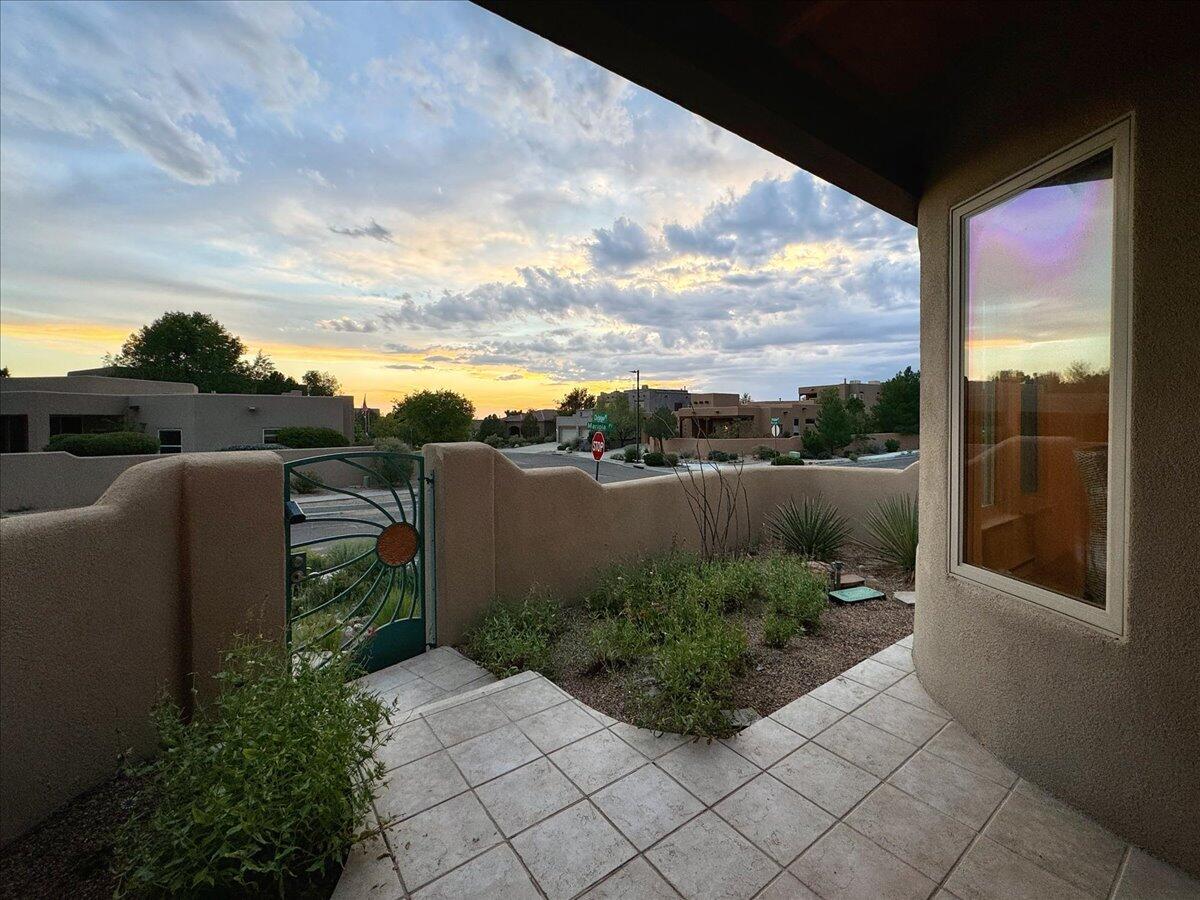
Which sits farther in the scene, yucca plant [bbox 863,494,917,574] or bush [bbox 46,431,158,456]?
bush [bbox 46,431,158,456]

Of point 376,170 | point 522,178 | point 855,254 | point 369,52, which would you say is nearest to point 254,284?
point 376,170

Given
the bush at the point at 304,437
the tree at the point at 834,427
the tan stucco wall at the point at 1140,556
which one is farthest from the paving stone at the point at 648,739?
the tree at the point at 834,427

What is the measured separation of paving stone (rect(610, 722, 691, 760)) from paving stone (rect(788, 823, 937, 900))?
78 centimetres

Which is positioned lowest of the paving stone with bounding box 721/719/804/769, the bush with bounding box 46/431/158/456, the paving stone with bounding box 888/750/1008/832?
the paving stone with bounding box 721/719/804/769

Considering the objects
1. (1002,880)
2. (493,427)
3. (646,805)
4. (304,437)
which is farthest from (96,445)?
(493,427)

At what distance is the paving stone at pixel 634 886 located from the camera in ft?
5.38

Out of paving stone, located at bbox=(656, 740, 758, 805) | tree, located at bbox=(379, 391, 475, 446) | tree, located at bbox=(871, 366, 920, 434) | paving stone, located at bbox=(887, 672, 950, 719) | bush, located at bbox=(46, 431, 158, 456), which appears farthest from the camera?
tree, located at bbox=(871, 366, 920, 434)

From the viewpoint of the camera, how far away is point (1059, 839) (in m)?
1.86

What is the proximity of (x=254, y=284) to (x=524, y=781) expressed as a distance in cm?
1498

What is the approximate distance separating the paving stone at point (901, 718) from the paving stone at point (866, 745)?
61mm

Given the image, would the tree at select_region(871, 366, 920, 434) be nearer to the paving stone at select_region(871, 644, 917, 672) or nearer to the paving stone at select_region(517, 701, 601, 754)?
the paving stone at select_region(871, 644, 917, 672)

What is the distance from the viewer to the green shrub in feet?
11.7

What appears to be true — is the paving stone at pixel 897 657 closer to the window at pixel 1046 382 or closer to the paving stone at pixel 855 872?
the window at pixel 1046 382

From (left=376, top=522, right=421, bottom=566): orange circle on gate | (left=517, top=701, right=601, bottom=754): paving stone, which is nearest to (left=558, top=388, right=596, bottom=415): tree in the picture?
(left=376, top=522, right=421, bottom=566): orange circle on gate
